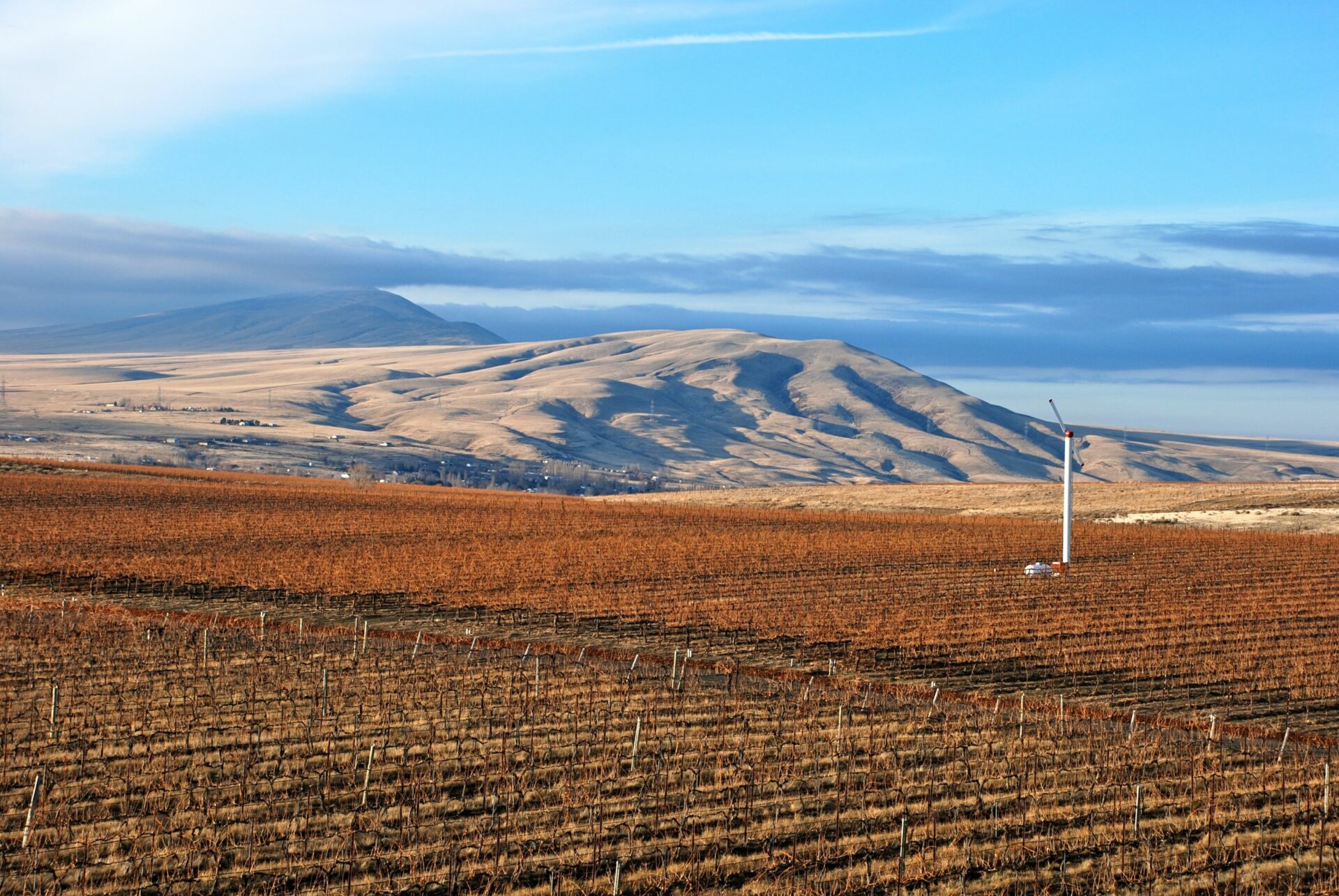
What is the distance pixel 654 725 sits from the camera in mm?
17688

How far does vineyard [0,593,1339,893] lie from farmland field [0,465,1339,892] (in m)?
0.06

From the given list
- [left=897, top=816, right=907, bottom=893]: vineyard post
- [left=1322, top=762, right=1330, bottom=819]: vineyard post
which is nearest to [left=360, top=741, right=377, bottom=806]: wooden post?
[left=897, top=816, right=907, bottom=893]: vineyard post

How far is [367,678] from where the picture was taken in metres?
20.4

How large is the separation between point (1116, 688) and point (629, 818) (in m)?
12.1

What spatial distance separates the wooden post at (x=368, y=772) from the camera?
13.6m

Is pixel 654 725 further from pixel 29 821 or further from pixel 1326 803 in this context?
pixel 1326 803

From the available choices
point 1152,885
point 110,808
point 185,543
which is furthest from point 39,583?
point 1152,885

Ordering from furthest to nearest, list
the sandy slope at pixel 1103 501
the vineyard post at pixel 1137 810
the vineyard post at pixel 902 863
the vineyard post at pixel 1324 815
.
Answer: the sandy slope at pixel 1103 501 → the vineyard post at pixel 1137 810 → the vineyard post at pixel 1324 815 → the vineyard post at pixel 902 863

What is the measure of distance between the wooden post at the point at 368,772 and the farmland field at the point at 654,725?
7 cm

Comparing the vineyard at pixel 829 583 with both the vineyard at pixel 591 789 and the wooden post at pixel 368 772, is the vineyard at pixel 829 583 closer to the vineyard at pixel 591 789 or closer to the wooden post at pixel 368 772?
the vineyard at pixel 591 789

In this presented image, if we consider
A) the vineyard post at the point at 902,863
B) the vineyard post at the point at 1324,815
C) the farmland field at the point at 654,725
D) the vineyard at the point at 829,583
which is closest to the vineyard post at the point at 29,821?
the farmland field at the point at 654,725

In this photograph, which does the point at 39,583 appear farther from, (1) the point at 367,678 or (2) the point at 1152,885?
(2) the point at 1152,885

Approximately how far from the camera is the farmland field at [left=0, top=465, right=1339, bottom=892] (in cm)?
1223

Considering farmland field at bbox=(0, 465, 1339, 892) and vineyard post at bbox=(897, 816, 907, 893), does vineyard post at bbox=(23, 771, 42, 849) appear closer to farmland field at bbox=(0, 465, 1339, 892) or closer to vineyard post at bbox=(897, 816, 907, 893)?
farmland field at bbox=(0, 465, 1339, 892)
